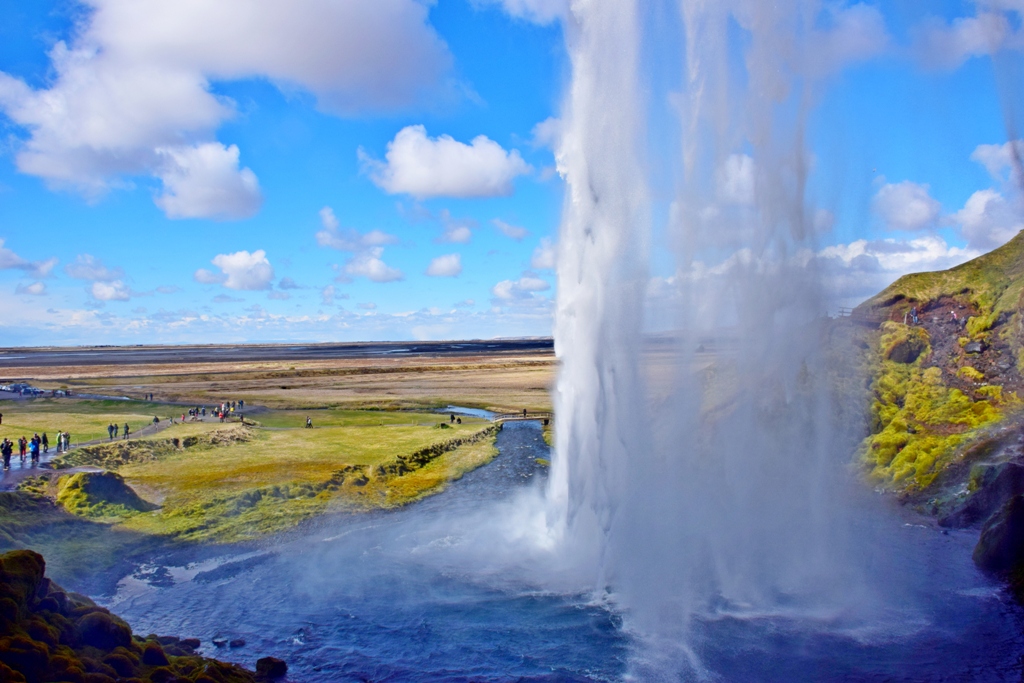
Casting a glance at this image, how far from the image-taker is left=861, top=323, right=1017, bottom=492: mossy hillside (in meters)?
37.7

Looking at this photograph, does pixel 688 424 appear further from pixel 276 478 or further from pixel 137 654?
pixel 276 478

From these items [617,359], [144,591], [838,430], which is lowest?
[144,591]

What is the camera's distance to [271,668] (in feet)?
61.8

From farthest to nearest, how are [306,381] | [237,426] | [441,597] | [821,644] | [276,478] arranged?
[306,381], [237,426], [276,478], [441,597], [821,644]

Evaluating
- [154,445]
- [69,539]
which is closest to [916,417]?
[69,539]

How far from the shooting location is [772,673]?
18.1 m

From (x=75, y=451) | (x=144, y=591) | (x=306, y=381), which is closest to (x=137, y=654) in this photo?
(x=144, y=591)

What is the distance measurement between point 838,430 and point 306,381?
10057 centimetres

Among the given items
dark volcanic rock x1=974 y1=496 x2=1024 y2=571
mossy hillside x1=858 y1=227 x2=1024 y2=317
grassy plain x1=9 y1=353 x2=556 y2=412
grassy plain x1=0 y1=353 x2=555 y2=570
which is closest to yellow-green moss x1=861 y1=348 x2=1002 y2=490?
mossy hillside x1=858 y1=227 x2=1024 y2=317

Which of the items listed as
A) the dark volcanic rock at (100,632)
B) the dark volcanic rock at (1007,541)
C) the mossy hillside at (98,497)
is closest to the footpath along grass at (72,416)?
the mossy hillside at (98,497)

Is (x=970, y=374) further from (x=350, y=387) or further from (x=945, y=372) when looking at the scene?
(x=350, y=387)

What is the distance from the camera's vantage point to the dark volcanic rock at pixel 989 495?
94.5 feet

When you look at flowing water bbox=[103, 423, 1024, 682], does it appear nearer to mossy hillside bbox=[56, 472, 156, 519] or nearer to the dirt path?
mossy hillside bbox=[56, 472, 156, 519]

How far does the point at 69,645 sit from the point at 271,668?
204 inches
